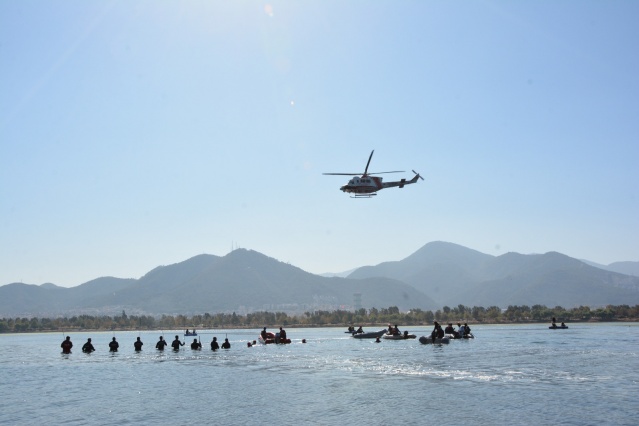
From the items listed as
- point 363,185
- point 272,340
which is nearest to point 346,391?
point 363,185

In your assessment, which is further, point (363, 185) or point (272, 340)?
point (272, 340)

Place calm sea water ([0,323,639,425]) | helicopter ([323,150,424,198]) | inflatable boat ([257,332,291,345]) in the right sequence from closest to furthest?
calm sea water ([0,323,639,425]) < helicopter ([323,150,424,198]) < inflatable boat ([257,332,291,345])

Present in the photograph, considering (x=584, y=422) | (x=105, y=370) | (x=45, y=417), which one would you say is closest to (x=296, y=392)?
(x=45, y=417)

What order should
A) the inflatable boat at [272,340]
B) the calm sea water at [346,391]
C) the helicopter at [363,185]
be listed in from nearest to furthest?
the calm sea water at [346,391]
the helicopter at [363,185]
the inflatable boat at [272,340]

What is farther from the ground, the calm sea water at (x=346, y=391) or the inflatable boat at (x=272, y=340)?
the inflatable boat at (x=272, y=340)

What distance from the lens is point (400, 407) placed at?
33.6m

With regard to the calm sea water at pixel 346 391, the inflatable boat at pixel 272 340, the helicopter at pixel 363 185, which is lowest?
the calm sea water at pixel 346 391

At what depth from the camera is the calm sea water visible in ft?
103

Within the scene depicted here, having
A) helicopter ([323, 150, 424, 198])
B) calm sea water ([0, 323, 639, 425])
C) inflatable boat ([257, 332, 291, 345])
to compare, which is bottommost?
calm sea water ([0, 323, 639, 425])

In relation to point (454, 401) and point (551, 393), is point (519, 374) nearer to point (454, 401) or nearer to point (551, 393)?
point (551, 393)

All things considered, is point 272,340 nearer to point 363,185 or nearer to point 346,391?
point 363,185

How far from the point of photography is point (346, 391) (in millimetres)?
40000

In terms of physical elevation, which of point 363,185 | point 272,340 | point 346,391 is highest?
point 363,185

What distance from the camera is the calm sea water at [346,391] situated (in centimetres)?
3136
